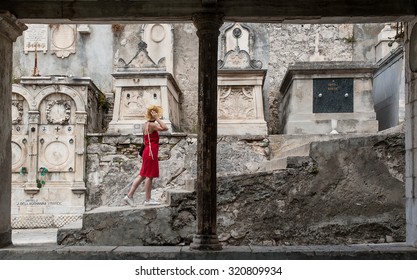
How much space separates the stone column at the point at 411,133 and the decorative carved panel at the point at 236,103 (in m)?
6.05

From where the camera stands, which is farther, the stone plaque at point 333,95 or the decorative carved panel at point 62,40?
the decorative carved panel at point 62,40

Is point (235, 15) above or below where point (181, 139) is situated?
above

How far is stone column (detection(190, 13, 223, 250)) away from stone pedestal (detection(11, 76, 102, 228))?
6.35 metres

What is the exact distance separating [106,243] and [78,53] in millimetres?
9267

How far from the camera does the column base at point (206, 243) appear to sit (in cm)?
517

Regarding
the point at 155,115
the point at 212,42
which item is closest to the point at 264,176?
the point at 155,115

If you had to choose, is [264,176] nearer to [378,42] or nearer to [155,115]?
[155,115]

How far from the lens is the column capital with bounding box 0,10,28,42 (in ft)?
17.6

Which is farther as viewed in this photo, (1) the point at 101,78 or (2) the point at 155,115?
(1) the point at 101,78

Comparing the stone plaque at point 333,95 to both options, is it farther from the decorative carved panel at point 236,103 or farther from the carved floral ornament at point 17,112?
the carved floral ornament at point 17,112

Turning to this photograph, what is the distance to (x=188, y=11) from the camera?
5.52 metres

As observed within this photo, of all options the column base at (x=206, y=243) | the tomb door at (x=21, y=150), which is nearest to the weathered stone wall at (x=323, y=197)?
the column base at (x=206, y=243)

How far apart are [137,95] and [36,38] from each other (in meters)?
4.64

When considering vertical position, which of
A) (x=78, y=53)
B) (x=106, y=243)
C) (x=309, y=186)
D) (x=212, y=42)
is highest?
(x=78, y=53)
